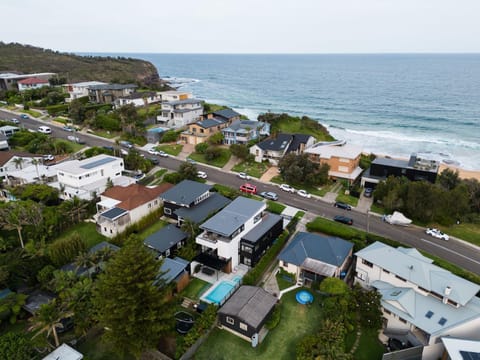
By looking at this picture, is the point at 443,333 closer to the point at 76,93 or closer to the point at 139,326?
the point at 139,326

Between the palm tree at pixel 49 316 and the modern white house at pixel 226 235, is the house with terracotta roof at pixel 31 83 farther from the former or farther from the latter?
the palm tree at pixel 49 316

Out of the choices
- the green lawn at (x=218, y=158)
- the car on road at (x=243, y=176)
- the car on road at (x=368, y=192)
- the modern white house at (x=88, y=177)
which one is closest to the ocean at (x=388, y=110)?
the car on road at (x=368, y=192)

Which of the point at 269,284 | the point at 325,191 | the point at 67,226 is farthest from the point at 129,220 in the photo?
the point at 325,191

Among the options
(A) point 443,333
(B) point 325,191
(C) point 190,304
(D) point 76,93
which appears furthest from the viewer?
(D) point 76,93

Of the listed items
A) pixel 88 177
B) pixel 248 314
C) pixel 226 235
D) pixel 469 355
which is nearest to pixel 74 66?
pixel 88 177

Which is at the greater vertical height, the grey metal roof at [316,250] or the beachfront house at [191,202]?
the beachfront house at [191,202]

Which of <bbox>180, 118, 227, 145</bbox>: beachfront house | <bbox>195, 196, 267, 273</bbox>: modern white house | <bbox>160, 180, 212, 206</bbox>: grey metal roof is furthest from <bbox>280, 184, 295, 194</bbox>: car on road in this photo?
<bbox>180, 118, 227, 145</bbox>: beachfront house

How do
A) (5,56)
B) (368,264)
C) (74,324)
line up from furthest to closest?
(5,56) < (368,264) < (74,324)
